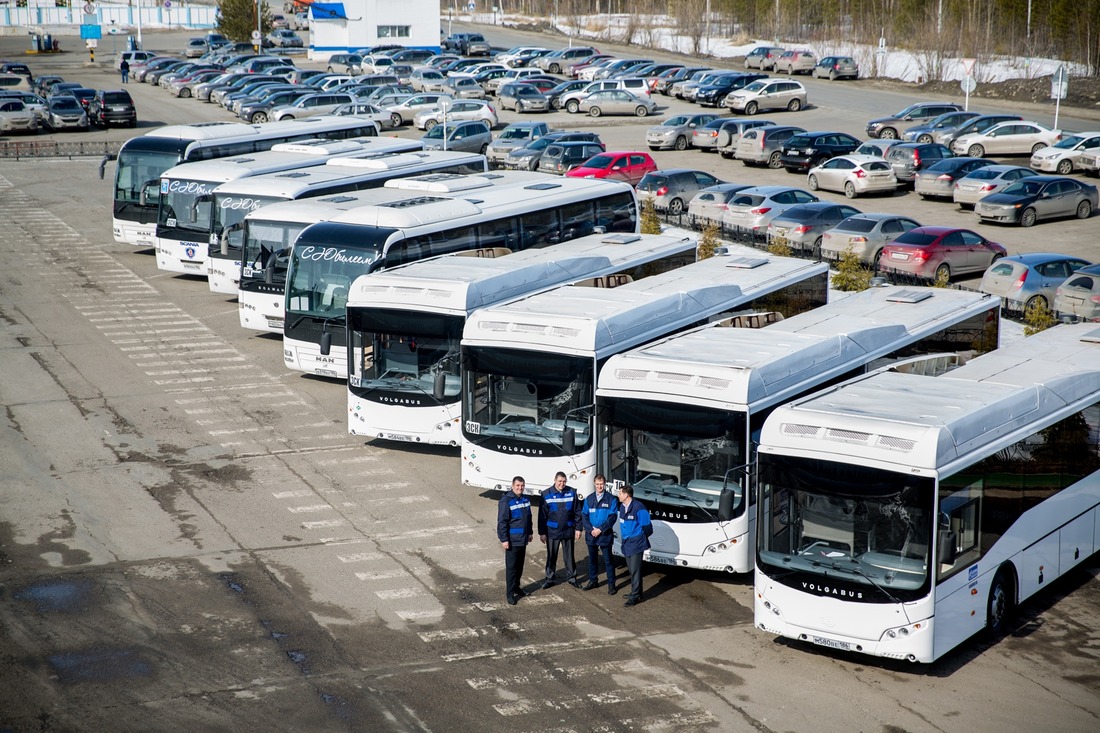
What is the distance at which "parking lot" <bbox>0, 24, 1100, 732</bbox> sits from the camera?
11.9 metres

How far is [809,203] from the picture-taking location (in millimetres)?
34062

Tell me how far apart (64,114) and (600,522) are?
1963 inches

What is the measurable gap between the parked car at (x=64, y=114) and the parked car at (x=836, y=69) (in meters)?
40.3

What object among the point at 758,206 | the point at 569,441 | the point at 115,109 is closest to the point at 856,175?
the point at 758,206

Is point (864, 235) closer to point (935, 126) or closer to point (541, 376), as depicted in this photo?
point (541, 376)

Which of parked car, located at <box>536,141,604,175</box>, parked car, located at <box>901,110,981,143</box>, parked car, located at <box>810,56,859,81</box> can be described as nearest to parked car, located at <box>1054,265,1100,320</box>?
parked car, located at <box>536,141,604,175</box>

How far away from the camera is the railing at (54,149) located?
167 feet

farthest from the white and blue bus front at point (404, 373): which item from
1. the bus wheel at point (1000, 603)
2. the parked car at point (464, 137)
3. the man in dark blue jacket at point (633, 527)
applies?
the parked car at point (464, 137)

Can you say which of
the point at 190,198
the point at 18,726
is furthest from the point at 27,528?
the point at 190,198

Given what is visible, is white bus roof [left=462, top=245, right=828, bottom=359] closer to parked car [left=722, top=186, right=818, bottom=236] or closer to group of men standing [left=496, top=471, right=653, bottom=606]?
group of men standing [left=496, top=471, right=653, bottom=606]

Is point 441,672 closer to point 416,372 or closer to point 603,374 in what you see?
point 603,374

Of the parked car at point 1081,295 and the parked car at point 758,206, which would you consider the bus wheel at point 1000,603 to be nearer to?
the parked car at point 1081,295

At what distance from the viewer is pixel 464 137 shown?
48.5m

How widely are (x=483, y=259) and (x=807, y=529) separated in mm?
9575
